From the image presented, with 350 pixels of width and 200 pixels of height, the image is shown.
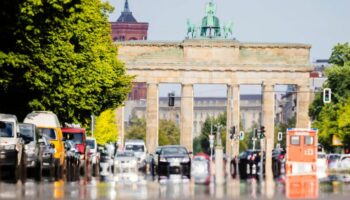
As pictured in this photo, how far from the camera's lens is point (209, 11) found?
191750 millimetres

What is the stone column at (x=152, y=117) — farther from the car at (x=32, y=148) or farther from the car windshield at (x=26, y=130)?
the car at (x=32, y=148)

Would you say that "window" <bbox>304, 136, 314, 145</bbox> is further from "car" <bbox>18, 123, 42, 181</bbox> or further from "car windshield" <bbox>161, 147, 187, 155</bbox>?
"car" <bbox>18, 123, 42, 181</bbox>

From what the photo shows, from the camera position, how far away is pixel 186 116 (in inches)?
7485

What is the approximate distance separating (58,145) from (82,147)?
62.6 feet

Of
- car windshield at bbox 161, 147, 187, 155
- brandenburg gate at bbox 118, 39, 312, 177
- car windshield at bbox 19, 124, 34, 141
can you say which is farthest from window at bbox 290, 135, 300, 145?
brandenburg gate at bbox 118, 39, 312, 177

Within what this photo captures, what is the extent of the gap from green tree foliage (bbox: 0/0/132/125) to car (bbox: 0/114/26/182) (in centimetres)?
341

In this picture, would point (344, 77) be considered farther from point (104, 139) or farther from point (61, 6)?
point (61, 6)

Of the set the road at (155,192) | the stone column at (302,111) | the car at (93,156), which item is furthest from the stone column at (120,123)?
the road at (155,192)

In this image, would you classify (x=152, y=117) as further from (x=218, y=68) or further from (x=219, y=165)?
(x=219, y=165)

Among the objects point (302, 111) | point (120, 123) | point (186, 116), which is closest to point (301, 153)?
point (120, 123)

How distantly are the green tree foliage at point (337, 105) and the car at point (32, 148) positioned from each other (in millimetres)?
86112

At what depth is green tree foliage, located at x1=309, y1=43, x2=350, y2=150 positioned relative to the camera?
147250 millimetres

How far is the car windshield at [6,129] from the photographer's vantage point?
5572cm

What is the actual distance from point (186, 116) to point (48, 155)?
128 m
